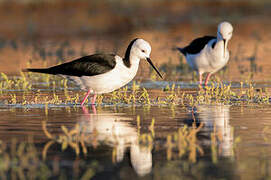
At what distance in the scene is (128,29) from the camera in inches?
1163

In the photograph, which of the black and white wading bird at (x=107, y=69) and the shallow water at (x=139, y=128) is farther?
the black and white wading bird at (x=107, y=69)

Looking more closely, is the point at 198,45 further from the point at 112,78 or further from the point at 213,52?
the point at 112,78

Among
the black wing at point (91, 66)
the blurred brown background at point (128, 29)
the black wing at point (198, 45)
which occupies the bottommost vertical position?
the black wing at point (91, 66)

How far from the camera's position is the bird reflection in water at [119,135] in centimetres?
631

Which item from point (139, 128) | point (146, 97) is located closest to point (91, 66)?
point (146, 97)

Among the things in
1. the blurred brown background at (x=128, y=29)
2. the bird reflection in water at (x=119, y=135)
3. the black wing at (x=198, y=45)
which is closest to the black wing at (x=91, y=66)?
the bird reflection in water at (x=119, y=135)

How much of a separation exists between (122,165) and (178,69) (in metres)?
Answer: 10.3

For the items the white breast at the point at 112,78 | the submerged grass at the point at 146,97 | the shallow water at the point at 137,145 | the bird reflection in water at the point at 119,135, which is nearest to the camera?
the shallow water at the point at 137,145

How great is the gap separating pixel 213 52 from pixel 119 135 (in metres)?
6.16

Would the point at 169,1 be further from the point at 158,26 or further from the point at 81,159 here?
the point at 81,159

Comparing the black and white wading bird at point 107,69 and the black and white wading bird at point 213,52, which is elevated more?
the black and white wading bird at point 213,52

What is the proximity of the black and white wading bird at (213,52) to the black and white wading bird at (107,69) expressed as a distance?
3.20 meters

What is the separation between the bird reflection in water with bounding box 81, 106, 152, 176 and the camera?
20.7 ft

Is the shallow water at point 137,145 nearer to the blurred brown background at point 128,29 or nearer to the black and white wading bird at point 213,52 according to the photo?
the black and white wading bird at point 213,52
